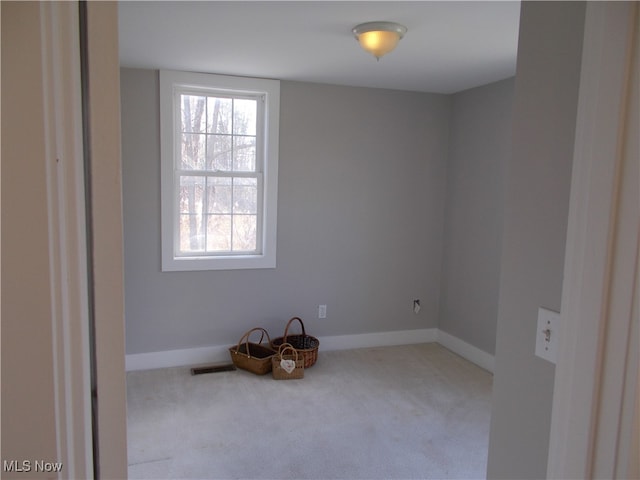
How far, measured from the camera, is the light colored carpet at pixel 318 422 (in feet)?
8.20

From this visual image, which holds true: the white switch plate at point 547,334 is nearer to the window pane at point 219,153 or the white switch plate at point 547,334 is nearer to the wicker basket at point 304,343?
the wicker basket at point 304,343

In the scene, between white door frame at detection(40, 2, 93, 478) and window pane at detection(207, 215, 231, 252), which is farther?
window pane at detection(207, 215, 231, 252)

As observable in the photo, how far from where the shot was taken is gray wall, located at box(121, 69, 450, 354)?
359 cm

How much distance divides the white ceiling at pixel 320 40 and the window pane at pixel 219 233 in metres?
1.16

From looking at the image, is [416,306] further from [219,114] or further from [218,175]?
[219,114]

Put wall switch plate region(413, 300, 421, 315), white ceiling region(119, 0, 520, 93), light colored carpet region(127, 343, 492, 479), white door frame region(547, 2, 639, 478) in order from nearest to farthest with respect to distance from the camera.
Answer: white door frame region(547, 2, 639, 478)
white ceiling region(119, 0, 520, 93)
light colored carpet region(127, 343, 492, 479)
wall switch plate region(413, 300, 421, 315)

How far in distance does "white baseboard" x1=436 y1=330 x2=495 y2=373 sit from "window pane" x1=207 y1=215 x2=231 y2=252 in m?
2.19

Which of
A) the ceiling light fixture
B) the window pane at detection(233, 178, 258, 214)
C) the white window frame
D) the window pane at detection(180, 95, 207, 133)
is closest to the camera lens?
the ceiling light fixture

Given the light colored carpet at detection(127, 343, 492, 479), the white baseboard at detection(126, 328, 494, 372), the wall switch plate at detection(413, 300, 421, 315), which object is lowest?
the light colored carpet at detection(127, 343, 492, 479)

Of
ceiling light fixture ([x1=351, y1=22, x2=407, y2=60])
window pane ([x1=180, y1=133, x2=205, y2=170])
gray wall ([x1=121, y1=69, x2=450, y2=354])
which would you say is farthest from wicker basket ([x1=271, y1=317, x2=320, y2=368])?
ceiling light fixture ([x1=351, y1=22, x2=407, y2=60])

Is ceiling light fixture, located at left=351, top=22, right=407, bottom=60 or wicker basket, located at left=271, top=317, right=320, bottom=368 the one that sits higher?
ceiling light fixture, located at left=351, top=22, right=407, bottom=60

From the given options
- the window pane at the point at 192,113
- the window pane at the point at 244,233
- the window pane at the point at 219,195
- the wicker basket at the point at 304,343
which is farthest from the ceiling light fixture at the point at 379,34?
the wicker basket at the point at 304,343

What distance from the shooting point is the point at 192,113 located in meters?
3.70

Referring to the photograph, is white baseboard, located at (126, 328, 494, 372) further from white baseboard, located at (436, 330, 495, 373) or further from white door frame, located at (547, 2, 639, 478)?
white door frame, located at (547, 2, 639, 478)
